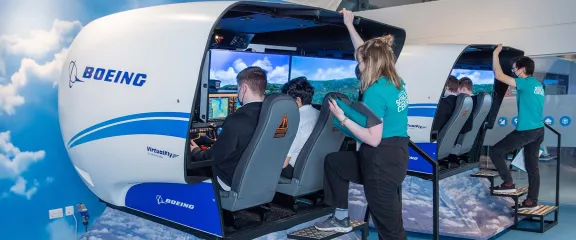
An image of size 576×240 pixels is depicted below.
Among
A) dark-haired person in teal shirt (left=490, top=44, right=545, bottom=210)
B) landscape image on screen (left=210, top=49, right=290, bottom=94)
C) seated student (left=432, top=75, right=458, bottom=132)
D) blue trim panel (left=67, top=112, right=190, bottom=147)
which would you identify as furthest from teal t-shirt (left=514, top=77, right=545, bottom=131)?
blue trim panel (left=67, top=112, right=190, bottom=147)

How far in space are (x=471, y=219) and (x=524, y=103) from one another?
1178 millimetres

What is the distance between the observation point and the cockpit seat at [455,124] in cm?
434

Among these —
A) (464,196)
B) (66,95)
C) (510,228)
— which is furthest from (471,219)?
(66,95)

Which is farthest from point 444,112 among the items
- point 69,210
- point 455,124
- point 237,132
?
point 69,210

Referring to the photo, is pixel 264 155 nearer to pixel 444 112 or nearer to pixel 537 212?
pixel 444 112

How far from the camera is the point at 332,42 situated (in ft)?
13.8

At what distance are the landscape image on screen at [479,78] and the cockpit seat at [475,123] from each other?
2.15ft

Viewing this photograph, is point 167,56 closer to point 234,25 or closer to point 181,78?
point 181,78

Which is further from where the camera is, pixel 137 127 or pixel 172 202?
pixel 172 202

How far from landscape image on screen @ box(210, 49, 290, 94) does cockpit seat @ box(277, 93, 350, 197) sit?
90cm

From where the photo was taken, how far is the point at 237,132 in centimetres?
257

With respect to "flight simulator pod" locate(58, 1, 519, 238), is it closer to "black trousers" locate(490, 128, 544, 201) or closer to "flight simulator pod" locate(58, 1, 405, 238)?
"flight simulator pod" locate(58, 1, 405, 238)

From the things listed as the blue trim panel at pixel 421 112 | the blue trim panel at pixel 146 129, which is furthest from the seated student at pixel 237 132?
the blue trim panel at pixel 421 112

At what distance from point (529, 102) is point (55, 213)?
4059mm
